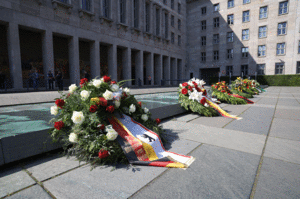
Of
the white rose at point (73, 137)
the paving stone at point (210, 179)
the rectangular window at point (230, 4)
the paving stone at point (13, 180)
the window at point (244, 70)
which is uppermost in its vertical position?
the rectangular window at point (230, 4)

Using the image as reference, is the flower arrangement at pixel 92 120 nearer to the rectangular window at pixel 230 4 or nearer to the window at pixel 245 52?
the window at pixel 245 52

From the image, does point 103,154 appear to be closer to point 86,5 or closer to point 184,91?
point 184,91

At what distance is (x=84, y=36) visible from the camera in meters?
18.9

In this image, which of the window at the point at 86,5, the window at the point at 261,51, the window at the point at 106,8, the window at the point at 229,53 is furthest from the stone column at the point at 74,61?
the window at the point at 261,51

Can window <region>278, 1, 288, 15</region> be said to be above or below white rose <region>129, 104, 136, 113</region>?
above

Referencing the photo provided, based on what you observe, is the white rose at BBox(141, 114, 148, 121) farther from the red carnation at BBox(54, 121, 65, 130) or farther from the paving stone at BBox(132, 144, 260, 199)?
the red carnation at BBox(54, 121, 65, 130)

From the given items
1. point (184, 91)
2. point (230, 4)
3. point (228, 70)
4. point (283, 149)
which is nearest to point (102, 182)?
point (283, 149)

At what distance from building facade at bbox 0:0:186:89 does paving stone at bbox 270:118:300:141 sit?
17.5 meters

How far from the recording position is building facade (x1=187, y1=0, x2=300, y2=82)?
3006 centimetres

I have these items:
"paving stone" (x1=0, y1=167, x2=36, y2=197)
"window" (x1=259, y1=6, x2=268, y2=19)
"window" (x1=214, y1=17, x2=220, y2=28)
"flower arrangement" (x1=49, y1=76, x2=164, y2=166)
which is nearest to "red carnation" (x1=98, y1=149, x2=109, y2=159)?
"flower arrangement" (x1=49, y1=76, x2=164, y2=166)

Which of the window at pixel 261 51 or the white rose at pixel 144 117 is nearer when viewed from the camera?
the white rose at pixel 144 117

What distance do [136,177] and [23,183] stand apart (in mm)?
1170

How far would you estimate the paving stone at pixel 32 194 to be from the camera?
1671mm

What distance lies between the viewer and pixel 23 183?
1879mm
